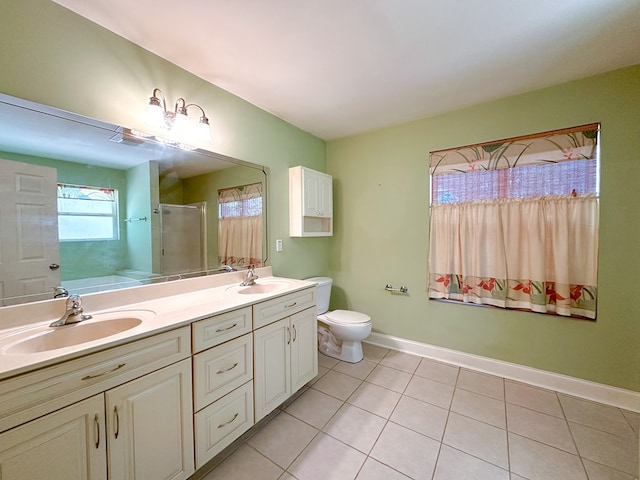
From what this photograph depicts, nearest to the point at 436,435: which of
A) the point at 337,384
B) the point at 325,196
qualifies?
the point at 337,384

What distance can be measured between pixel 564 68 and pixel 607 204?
1007 mm

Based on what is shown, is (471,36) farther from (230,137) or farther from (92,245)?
(92,245)

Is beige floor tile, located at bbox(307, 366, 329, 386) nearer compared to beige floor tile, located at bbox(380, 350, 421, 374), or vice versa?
beige floor tile, located at bbox(307, 366, 329, 386)

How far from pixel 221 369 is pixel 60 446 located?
603 millimetres

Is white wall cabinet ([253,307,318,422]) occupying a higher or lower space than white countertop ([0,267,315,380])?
lower

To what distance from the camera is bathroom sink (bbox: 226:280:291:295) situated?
1907mm

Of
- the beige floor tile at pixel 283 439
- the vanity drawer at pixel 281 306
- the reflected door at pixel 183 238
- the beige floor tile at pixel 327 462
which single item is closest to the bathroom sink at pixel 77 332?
the reflected door at pixel 183 238

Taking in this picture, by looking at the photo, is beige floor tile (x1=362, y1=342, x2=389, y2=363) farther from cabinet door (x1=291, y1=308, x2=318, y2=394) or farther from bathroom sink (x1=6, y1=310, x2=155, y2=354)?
bathroom sink (x1=6, y1=310, x2=155, y2=354)

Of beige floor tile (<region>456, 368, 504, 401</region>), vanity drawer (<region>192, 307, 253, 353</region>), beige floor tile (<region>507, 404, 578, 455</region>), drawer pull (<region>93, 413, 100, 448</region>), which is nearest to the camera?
drawer pull (<region>93, 413, 100, 448</region>)

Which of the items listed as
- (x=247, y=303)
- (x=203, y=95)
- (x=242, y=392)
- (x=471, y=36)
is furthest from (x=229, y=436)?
(x=471, y=36)

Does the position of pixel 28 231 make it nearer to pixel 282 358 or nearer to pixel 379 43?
pixel 282 358

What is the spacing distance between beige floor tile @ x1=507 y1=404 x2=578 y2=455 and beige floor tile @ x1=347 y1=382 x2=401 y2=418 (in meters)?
0.74

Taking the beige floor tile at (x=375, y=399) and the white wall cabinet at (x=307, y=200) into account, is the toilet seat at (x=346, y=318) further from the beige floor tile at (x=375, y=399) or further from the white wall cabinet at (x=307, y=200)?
the white wall cabinet at (x=307, y=200)


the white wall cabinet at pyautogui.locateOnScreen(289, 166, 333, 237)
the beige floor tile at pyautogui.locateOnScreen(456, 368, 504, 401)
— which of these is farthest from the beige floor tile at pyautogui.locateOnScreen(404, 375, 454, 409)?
the white wall cabinet at pyautogui.locateOnScreen(289, 166, 333, 237)
